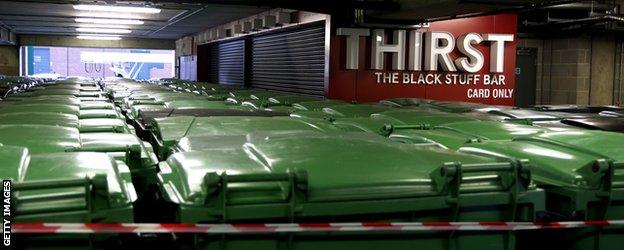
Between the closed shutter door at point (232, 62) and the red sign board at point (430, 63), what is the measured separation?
735 centimetres

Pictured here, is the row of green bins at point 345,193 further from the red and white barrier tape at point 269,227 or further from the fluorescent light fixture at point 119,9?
the fluorescent light fixture at point 119,9

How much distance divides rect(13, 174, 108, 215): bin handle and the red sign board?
28.9 feet

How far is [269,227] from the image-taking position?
2768 mm

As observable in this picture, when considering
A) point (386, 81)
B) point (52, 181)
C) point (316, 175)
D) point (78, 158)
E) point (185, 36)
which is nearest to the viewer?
point (52, 181)

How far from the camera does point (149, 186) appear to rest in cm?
400

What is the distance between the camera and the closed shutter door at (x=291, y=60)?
1248 centimetres

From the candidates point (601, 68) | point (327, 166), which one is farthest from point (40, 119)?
point (601, 68)

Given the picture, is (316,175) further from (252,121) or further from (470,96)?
(470,96)

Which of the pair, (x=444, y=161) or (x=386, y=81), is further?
(x=386, y=81)

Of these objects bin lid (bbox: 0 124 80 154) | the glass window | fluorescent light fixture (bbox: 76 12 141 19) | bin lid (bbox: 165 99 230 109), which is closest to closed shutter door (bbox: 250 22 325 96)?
Result: fluorescent light fixture (bbox: 76 12 141 19)

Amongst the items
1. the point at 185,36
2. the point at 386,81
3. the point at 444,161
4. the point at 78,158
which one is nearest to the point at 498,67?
the point at 386,81

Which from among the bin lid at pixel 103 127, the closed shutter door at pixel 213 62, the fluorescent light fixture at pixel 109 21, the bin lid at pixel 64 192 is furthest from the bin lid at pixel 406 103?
the closed shutter door at pixel 213 62

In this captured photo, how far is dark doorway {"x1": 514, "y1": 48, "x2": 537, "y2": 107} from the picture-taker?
59.2ft

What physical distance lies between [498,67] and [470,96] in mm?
713
